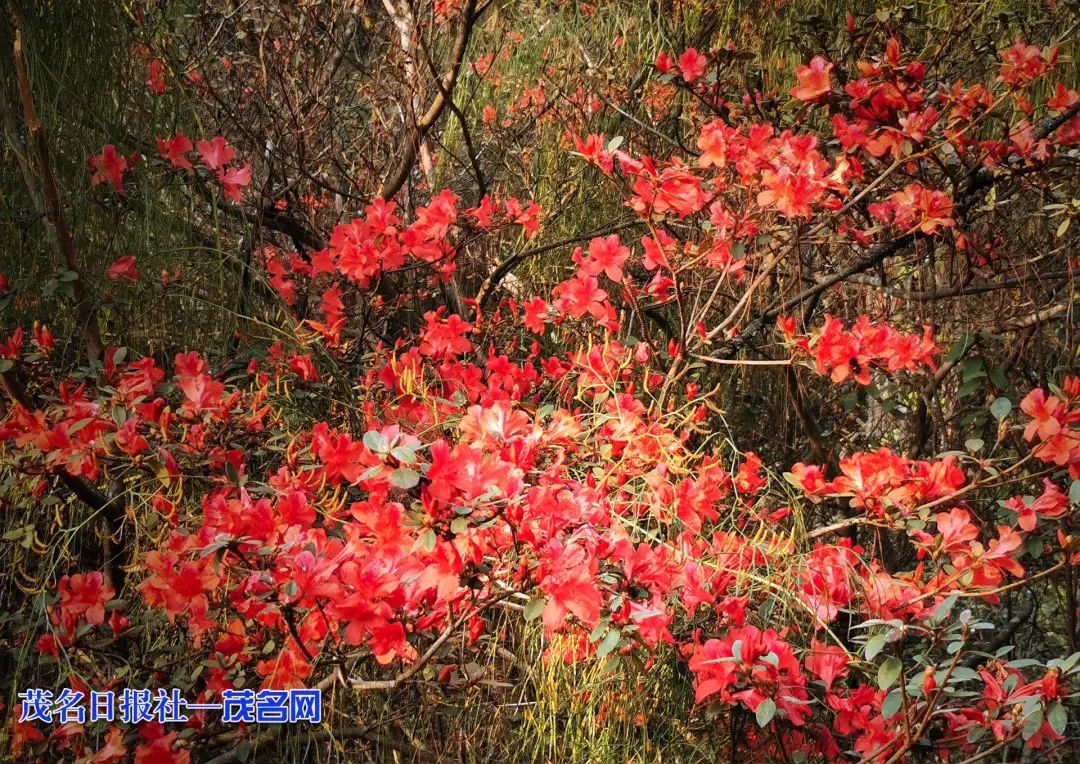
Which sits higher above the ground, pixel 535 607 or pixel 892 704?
pixel 535 607

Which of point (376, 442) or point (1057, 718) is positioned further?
point (1057, 718)

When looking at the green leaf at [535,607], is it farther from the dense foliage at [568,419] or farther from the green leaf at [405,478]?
the green leaf at [405,478]

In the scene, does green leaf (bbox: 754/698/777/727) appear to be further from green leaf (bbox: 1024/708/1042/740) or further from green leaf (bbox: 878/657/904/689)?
green leaf (bbox: 1024/708/1042/740)

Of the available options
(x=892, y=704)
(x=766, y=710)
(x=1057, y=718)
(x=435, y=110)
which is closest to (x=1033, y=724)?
(x=1057, y=718)

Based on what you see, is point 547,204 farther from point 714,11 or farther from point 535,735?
point 535,735

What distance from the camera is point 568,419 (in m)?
1.34

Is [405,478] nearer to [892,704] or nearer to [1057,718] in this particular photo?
[892,704]

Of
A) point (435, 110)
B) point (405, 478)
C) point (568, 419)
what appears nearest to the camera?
point (405, 478)

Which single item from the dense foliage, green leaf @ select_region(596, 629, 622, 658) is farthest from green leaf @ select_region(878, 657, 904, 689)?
green leaf @ select_region(596, 629, 622, 658)

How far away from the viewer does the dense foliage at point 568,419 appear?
124cm

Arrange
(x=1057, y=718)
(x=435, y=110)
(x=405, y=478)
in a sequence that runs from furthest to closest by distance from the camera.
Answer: (x=435, y=110)
(x=1057, y=718)
(x=405, y=478)

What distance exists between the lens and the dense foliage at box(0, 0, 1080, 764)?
124 centimetres

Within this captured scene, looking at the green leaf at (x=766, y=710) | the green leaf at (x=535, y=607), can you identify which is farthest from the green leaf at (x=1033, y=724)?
the green leaf at (x=535, y=607)

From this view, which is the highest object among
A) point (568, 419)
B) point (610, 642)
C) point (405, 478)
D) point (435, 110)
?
point (435, 110)
